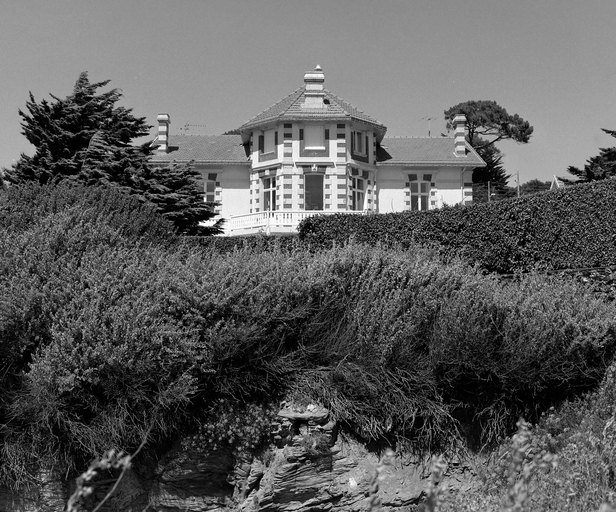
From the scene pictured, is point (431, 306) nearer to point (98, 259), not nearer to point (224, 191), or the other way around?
point (98, 259)

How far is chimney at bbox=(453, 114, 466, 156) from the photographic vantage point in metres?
36.9

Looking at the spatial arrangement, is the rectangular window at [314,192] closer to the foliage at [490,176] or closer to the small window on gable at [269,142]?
the small window on gable at [269,142]

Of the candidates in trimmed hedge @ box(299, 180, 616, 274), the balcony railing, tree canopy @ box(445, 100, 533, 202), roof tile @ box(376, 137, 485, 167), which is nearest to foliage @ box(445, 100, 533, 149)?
tree canopy @ box(445, 100, 533, 202)

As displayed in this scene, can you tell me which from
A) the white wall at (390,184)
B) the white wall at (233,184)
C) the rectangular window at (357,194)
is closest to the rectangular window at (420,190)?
the white wall at (390,184)

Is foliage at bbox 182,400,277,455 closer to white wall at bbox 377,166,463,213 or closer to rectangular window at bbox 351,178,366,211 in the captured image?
rectangular window at bbox 351,178,366,211

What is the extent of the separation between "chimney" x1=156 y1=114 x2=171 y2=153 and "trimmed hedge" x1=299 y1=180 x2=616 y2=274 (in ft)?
86.3

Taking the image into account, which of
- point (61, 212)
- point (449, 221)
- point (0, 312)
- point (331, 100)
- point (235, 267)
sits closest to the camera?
point (0, 312)

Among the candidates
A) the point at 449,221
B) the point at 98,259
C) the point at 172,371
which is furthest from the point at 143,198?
the point at 172,371

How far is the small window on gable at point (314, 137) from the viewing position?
3325cm

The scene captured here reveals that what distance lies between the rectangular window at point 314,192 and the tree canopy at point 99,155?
34.1 feet

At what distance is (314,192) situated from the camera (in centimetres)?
3388

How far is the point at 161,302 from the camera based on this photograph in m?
6.36

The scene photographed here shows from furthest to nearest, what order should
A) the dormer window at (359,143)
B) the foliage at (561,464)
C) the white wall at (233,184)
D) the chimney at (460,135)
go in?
the chimney at (460,135) → the white wall at (233,184) → the dormer window at (359,143) → the foliage at (561,464)

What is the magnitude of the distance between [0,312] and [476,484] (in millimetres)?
5008
